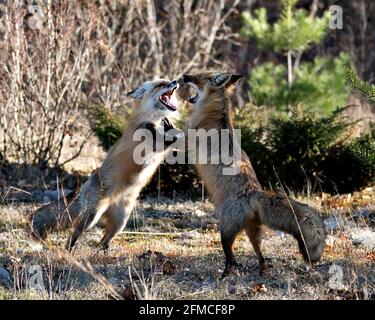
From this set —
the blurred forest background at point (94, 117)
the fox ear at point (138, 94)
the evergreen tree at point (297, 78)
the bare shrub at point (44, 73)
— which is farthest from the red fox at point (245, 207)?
the evergreen tree at point (297, 78)

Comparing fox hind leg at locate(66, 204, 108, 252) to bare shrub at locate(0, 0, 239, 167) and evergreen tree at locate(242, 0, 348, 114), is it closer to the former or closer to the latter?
bare shrub at locate(0, 0, 239, 167)

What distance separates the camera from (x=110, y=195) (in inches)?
331

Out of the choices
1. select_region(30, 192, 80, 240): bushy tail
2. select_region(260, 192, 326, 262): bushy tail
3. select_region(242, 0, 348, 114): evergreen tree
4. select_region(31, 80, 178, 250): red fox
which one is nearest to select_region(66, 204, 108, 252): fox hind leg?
select_region(31, 80, 178, 250): red fox

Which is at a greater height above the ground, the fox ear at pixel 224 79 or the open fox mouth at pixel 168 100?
the fox ear at pixel 224 79

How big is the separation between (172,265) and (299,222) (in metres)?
1.44

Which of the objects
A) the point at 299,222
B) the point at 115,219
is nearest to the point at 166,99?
the point at 115,219

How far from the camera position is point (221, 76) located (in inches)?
335

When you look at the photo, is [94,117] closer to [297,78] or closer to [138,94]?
[138,94]

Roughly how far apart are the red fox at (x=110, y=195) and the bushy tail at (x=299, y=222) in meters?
1.97

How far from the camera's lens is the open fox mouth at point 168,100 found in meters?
8.91

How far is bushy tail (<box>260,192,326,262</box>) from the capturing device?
661cm

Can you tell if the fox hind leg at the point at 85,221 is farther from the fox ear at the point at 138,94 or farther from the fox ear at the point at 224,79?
the fox ear at the point at 224,79

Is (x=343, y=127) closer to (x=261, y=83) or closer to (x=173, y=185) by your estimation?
(x=173, y=185)
